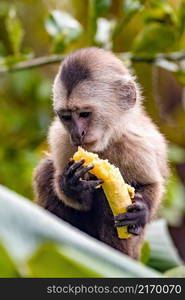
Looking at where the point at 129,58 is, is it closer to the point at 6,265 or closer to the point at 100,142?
the point at 100,142

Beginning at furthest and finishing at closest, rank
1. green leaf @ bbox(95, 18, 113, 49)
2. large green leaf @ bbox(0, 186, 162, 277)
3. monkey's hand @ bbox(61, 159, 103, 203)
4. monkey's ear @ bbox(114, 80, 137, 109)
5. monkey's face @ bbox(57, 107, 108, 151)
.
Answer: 1. green leaf @ bbox(95, 18, 113, 49)
2. monkey's ear @ bbox(114, 80, 137, 109)
3. monkey's face @ bbox(57, 107, 108, 151)
4. monkey's hand @ bbox(61, 159, 103, 203)
5. large green leaf @ bbox(0, 186, 162, 277)

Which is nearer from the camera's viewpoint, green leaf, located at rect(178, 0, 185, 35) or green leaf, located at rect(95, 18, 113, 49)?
green leaf, located at rect(178, 0, 185, 35)

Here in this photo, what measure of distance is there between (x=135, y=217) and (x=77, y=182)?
11.7 inches

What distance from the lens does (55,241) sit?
1008mm

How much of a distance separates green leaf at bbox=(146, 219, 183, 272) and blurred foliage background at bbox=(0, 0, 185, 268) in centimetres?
55

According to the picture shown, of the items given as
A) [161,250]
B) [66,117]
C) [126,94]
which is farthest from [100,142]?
[161,250]

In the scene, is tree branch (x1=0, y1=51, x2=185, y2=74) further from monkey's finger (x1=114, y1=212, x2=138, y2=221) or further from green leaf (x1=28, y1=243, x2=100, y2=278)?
green leaf (x1=28, y1=243, x2=100, y2=278)

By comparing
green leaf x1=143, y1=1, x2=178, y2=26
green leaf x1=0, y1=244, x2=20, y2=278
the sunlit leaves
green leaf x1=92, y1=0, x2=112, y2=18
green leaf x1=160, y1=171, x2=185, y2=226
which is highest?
green leaf x1=0, y1=244, x2=20, y2=278

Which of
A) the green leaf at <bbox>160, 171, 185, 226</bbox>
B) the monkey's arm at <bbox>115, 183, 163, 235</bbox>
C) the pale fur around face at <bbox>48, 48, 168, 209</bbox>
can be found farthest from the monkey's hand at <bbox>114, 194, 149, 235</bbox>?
the green leaf at <bbox>160, 171, 185, 226</bbox>

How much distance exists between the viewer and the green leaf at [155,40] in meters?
4.03

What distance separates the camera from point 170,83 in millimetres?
7770

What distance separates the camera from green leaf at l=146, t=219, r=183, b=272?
345cm

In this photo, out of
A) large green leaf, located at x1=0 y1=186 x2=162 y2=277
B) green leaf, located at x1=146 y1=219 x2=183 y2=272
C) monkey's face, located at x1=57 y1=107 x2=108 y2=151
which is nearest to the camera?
large green leaf, located at x1=0 y1=186 x2=162 y2=277

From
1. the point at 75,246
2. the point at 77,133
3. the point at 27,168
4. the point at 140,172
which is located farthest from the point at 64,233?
the point at 27,168
